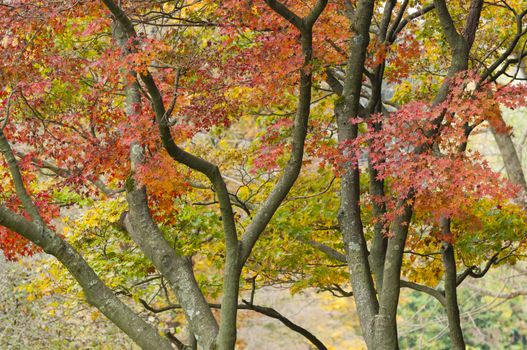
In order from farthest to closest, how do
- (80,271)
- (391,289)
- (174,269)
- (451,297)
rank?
(451,297)
(174,269)
(391,289)
(80,271)

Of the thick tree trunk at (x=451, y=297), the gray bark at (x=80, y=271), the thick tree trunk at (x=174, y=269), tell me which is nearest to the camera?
the gray bark at (x=80, y=271)

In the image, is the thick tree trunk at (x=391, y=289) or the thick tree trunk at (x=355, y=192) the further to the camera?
the thick tree trunk at (x=355, y=192)

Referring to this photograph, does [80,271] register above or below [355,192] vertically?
below

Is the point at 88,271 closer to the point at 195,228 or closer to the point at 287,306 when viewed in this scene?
the point at 195,228

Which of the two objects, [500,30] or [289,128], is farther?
[500,30]

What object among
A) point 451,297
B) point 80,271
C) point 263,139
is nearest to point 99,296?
Answer: point 80,271

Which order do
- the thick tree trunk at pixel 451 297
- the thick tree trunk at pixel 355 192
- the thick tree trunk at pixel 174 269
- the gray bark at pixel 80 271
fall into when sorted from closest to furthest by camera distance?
the gray bark at pixel 80 271, the thick tree trunk at pixel 174 269, the thick tree trunk at pixel 355 192, the thick tree trunk at pixel 451 297

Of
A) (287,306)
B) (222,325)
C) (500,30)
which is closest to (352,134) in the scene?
(222,325)

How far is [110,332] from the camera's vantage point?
492 inches

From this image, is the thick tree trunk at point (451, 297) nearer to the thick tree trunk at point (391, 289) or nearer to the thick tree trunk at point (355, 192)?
the thick tree trunk at point (355, 192)

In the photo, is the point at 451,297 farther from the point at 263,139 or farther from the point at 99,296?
the point at 99,296

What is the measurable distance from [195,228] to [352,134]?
2644mm

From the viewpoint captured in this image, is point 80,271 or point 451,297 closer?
point 80,271

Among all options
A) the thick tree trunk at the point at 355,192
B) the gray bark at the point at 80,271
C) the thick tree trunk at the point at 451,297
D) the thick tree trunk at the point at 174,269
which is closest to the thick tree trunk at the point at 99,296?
the gray bark at the point at 80,271
